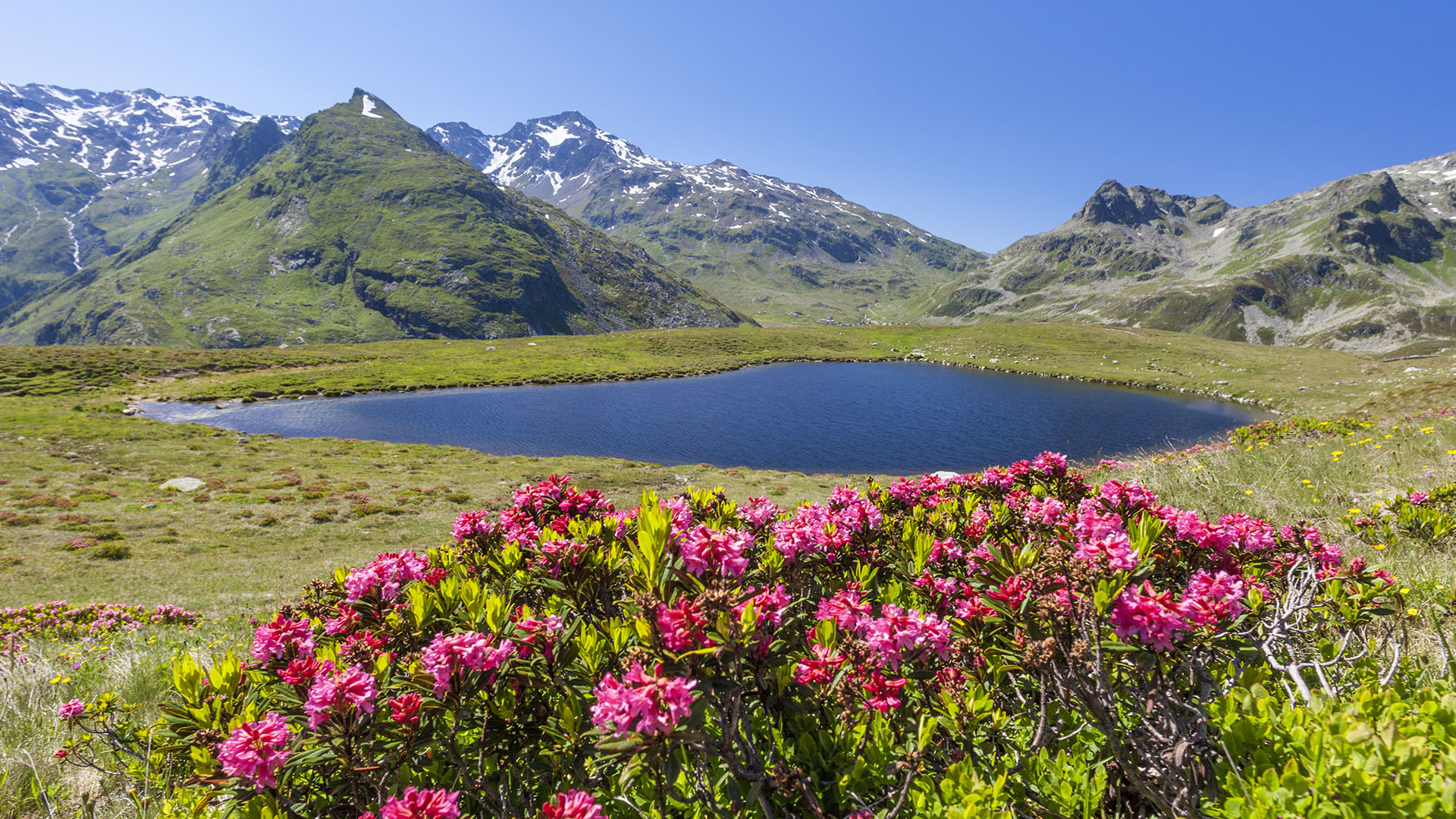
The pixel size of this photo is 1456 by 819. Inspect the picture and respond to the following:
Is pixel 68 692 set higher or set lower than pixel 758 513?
lower

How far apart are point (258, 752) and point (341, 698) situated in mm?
388

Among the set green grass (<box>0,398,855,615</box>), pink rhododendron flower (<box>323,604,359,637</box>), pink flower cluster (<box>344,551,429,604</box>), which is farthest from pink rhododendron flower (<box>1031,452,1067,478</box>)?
green grass (<box>0,398,855,615</box>)

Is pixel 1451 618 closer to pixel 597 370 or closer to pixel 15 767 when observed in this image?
pixel 15 767

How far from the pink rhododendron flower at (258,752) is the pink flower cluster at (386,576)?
4.40ft

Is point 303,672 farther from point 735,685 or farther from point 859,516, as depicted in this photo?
point 859,516

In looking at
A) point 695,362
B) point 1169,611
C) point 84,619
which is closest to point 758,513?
point 1169,611

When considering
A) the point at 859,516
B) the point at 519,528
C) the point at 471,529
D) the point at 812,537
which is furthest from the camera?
the point at 471,529

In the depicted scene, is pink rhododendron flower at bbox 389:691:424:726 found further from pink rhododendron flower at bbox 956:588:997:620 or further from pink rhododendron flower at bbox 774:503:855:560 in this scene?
pink rhododendron flower at bbox 956:588:997:620

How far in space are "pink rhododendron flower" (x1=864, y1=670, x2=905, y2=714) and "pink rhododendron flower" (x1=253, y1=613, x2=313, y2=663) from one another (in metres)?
3.28

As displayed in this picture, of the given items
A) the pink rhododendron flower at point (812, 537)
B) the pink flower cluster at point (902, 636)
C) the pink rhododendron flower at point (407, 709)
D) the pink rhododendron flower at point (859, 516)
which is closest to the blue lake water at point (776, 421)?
the pink rhododendron flower at point (859, 516)

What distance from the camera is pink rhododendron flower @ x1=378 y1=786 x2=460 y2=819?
215cm

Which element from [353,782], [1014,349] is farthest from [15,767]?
[1014,349]

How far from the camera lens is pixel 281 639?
131 inches

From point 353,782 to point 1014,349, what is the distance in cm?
13596
